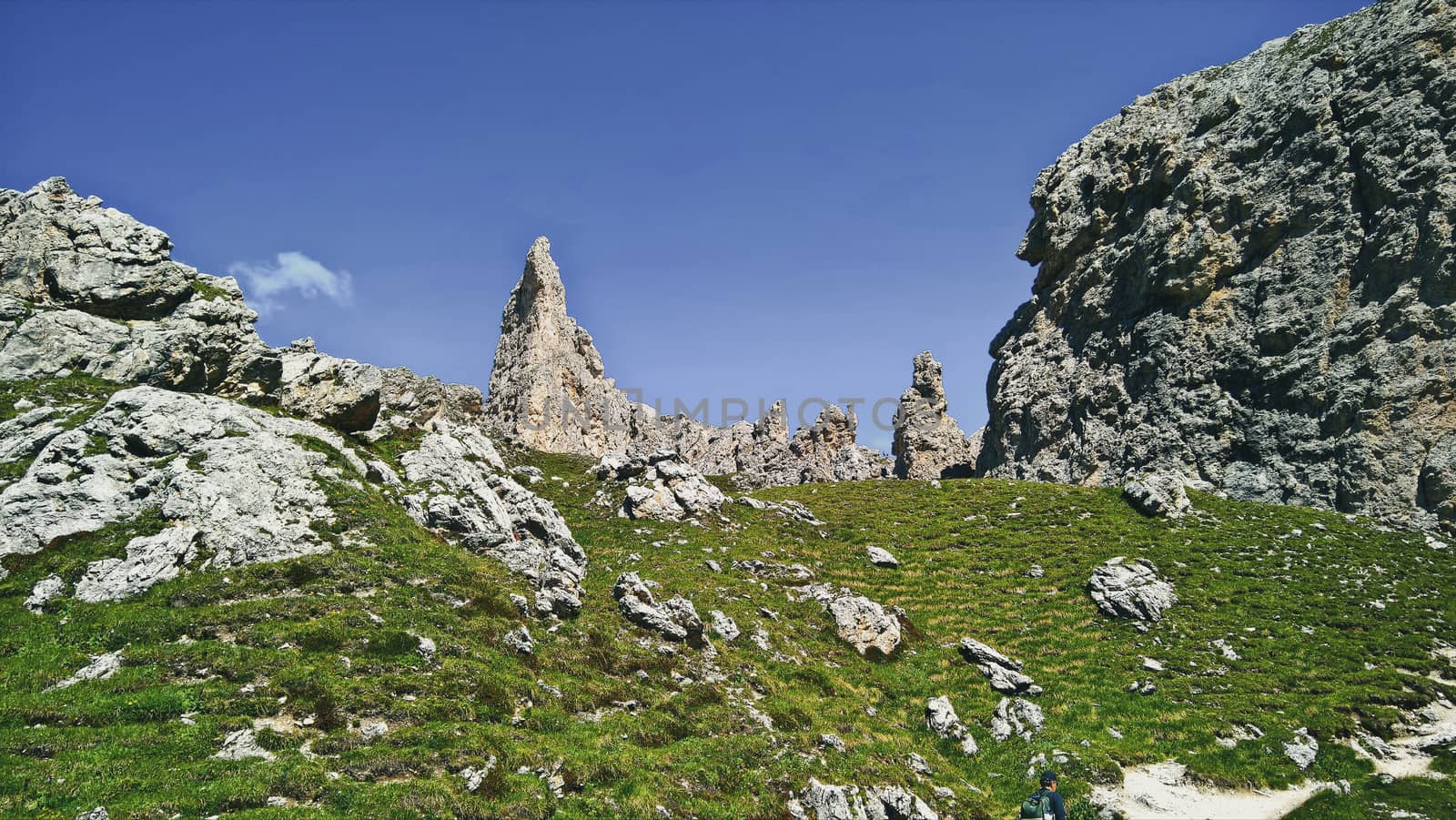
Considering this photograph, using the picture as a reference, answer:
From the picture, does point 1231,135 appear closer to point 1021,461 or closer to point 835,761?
point 1021,461

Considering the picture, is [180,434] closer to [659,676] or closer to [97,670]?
[97,670]

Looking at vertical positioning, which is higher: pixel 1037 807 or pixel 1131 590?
pixel 1131 590

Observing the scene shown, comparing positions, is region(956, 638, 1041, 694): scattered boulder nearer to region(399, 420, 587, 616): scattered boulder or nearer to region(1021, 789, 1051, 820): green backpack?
region(1021, 789, 1051, 820): green backpack

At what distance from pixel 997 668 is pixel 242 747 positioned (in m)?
31.2

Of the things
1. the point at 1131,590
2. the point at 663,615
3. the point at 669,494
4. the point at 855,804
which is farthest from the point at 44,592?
the point at 1131,590

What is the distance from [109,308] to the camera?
40844 millimetres

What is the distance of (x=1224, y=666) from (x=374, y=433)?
5242 cm

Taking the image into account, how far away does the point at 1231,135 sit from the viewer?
81.2m

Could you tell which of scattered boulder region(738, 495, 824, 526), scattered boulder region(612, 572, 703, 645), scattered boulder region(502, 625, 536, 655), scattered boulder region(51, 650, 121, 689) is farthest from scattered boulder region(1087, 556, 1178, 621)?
scattered boulder region(51, 650, 121, 689)

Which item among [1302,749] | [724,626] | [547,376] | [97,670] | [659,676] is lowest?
[1302,749]

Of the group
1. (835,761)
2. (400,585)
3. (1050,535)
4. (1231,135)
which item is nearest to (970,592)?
(1050,535)

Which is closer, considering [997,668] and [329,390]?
[997,668]

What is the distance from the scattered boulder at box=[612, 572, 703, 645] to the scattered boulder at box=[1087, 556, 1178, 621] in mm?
26042

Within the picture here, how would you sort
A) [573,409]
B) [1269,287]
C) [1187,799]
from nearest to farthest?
1. [1187,799]
2. [1269,287]
3. [573,409]
